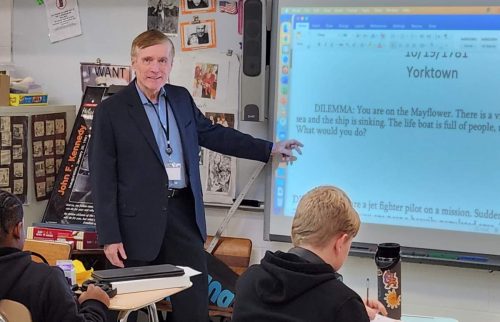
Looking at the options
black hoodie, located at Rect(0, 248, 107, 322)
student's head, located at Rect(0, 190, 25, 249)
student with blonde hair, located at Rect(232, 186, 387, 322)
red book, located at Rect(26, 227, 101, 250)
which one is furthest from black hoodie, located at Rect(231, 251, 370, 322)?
red book, located at Rect(26, 227, 101, 250)

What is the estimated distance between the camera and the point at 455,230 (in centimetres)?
325

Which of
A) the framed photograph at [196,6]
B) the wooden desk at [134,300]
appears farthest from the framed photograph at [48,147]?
the wooden desk at [134,300]

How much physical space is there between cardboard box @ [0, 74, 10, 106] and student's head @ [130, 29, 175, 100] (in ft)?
3.57

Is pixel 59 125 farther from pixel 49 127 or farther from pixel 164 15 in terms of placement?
pixel 164 15

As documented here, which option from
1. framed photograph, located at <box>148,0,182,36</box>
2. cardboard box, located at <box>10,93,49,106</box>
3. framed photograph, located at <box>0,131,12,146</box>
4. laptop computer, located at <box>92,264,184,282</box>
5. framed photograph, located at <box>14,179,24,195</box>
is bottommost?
laptop computer, located at <box>92,264,184,282</box>

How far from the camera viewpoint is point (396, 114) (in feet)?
10.8

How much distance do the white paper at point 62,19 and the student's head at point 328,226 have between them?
2.61 metres

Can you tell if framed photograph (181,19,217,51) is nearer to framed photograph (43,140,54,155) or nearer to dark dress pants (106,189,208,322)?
framed photograph (43,140,54,155)

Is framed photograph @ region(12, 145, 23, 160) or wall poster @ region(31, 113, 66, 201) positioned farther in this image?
wall poster @ region(31, 113, 66, 201)

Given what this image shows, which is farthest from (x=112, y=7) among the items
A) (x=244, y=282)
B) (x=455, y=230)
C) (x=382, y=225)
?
(x=244, y=282)

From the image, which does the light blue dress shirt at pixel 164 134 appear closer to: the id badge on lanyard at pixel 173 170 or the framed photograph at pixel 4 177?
the id badge on lanyard at pixel 173 170

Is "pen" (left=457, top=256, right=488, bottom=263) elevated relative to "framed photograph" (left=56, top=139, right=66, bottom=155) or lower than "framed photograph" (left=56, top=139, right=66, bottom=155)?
lower

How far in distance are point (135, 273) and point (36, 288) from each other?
57 centimetres

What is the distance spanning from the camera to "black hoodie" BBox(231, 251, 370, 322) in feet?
5.38
